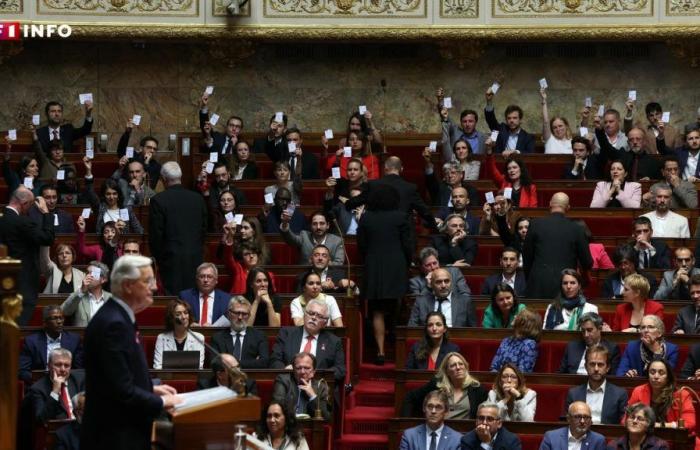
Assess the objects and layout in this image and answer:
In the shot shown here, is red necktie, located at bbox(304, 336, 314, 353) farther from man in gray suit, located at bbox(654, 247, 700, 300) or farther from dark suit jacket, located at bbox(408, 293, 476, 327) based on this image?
man in gray suit, located at bbox(654, 247, 700, 300)

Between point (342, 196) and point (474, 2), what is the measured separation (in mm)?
3174

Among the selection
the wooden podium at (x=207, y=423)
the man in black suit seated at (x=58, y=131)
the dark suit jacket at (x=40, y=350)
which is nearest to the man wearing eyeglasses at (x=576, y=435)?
the dark suit jacket at (x=40, y=350)

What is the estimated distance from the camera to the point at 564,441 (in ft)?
28.3

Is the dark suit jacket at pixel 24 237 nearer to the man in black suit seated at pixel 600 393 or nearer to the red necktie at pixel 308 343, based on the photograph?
the red necktie at pixel 308 343

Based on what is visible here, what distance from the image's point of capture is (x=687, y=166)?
41.5ft

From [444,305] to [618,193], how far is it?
7.76 ft

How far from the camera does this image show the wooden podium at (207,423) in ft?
18.3

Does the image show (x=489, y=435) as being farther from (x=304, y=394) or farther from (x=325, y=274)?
(x=325, y=274)

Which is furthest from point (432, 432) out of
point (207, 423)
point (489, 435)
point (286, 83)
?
point (286, 83)

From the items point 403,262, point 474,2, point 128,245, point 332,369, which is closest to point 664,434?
point 332,369

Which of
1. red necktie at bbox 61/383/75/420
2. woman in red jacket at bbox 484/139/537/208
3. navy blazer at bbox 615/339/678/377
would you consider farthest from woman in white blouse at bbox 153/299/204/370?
woman in red jacket at bbox 484/139/537/208

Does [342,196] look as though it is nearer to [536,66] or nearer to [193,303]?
[193,303]

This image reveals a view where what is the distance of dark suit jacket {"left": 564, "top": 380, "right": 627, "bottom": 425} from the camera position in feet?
29.7

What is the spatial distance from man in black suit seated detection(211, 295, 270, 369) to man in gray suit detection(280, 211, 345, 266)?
1.48m
